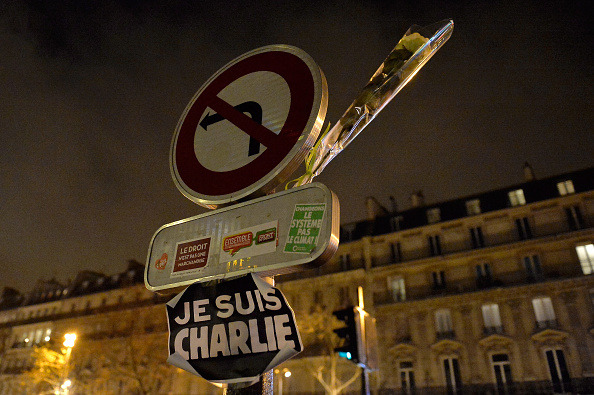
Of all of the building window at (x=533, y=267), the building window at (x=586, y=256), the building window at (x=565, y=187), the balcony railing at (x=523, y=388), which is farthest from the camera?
the building window at (x=565, y=187)

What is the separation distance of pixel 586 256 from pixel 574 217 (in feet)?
9.53

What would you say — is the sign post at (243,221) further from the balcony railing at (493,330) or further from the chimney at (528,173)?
the chimney at (528,173)

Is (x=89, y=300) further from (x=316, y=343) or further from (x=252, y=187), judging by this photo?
(x=252, y=187)

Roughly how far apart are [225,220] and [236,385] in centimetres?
80

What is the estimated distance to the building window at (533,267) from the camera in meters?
28.8

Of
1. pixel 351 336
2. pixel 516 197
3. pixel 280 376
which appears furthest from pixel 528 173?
pixel 351 336

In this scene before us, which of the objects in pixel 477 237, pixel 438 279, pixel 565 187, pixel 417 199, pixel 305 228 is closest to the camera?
pixel 305 228

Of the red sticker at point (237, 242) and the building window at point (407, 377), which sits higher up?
the building window at point (407, 377)

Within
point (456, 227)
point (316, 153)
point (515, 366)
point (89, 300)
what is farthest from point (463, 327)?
point (89, 300)

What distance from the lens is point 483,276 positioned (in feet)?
100

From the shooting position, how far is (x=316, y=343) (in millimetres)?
31422

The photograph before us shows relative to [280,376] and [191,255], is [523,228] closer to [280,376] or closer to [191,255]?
[280,376]

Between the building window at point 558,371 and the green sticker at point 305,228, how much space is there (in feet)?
96.3

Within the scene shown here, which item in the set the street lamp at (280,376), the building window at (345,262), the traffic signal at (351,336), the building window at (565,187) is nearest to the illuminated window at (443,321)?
the building window at (345,262)
